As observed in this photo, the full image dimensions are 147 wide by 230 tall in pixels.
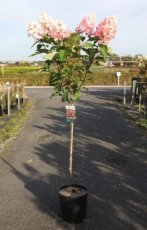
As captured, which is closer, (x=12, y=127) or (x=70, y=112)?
(x=70, y=112)

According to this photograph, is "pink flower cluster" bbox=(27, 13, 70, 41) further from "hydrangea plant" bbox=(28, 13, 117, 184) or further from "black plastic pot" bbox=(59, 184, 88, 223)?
"black plastic pot" bbox=(59, 184, 88, 223)

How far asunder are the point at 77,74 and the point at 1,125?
939 centimetres

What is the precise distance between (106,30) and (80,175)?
12.4ft

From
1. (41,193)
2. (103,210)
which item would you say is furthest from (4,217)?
(103,210)

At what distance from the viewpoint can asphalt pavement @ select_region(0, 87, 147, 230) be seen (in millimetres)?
5883

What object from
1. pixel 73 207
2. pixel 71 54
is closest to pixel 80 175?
pixel 73 207

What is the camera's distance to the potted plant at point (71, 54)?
519cm

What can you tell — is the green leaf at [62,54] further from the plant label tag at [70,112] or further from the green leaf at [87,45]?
the plant label tag at [70,112]

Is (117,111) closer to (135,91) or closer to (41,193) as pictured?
(135,91)

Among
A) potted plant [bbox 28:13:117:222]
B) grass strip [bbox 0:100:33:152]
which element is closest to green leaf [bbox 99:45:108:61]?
potted plant [bbox 28:13:117:222]

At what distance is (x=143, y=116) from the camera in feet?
54.0

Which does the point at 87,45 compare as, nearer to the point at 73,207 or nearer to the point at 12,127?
the point at 73,207

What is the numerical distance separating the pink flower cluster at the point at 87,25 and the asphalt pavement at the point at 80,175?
9.15 feet

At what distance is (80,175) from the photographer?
8.09 m
